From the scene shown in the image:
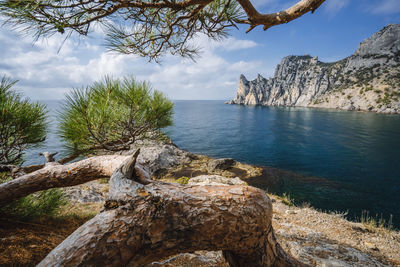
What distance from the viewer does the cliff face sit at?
4838cm

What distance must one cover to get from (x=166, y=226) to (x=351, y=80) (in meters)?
81.0

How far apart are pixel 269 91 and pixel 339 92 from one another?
126 ft

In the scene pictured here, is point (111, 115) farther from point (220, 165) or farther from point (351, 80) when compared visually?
point (351, 80)

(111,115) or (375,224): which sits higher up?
(111,115)

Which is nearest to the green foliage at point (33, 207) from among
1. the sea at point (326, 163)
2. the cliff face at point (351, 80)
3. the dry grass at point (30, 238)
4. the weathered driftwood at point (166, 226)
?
the dry grass at point (30, 238)

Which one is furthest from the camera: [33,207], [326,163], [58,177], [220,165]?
[326,163]

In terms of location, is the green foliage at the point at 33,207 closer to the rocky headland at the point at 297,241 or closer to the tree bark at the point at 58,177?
the rocky headland at the point at 297,241

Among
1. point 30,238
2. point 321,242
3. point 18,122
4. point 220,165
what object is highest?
point 18,122

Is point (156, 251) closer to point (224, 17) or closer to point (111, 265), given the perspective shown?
point (111, 265)

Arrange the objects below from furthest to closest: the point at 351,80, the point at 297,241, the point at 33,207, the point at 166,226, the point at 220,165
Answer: the point at 351,80 < the point at 220,165 < the point at 297,241 < the point at 33,207 < the point at 166,226

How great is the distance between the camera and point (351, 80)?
59.3m

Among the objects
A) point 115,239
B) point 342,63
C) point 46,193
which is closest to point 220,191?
point 115,239

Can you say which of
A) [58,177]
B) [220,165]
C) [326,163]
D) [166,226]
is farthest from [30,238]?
[326,163]

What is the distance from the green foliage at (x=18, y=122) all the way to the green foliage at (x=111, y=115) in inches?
22.6
